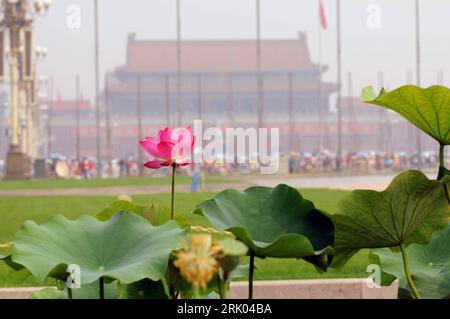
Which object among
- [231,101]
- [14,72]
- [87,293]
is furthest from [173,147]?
[231,101]

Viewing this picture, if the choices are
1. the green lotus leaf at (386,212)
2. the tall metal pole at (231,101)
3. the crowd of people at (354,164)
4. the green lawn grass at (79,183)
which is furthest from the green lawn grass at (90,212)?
the tall metal pole at (231,101)

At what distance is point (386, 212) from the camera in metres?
1.45

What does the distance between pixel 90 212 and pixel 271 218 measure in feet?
54.9

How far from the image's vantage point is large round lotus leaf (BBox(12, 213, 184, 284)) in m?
1.32

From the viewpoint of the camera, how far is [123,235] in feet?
4.84

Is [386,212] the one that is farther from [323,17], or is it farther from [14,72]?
[323,17]

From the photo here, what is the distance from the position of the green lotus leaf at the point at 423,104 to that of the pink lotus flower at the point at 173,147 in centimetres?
30

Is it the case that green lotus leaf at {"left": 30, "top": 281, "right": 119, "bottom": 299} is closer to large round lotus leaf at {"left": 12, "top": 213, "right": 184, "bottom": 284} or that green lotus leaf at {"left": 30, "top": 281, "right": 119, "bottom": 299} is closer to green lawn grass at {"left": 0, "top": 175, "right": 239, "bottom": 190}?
large round lotus leaf at {"left": 12, "top": 213, "right": 184, "bottom": 284}

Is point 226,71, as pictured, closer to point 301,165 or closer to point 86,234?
point 301,165

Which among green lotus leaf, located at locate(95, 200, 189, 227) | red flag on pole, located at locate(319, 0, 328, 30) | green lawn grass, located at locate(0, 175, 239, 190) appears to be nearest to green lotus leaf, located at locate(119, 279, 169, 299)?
green lotus leaf, located at locate(95, 200, 189, 227)

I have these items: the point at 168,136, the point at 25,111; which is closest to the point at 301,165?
the point at 25,111

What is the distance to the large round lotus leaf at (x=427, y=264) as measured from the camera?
4.73ft

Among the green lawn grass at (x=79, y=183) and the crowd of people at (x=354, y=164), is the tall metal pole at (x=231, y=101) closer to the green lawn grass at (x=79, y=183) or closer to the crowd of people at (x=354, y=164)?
the crowd of people at (x=354, y=164)

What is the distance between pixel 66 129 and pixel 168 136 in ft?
294
